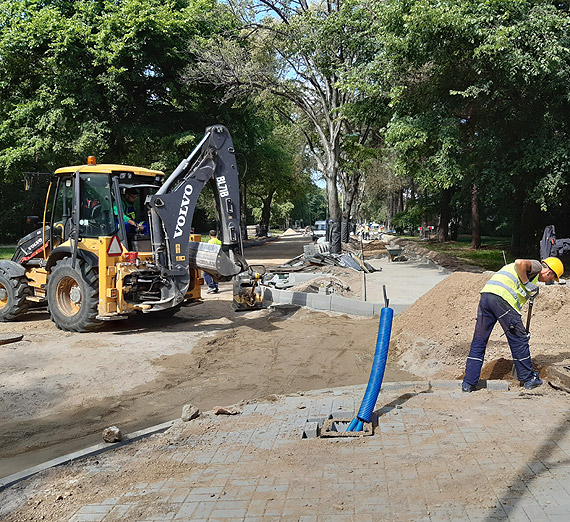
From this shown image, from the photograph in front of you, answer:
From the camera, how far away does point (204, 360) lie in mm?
9102

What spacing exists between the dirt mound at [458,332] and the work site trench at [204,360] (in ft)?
0.08

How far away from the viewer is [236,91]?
23.7m

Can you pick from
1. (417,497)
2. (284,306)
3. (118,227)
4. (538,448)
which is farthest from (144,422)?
(284,306)

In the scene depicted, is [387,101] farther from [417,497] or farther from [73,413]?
[417,497]

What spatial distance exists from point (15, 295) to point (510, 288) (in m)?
10.0

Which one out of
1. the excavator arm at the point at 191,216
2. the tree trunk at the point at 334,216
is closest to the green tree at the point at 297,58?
the tree trunk at the point at 334,216

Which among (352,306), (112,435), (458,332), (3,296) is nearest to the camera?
(112,435)

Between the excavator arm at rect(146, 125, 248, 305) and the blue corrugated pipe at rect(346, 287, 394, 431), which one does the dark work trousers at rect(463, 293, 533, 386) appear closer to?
the blue corrugated pipe at rect(346, 287, 394, 431)

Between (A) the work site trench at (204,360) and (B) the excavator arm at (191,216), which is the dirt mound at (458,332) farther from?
(B) the excavator arm at (191,216)

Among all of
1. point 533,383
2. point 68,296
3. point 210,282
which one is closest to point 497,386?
point 533,383

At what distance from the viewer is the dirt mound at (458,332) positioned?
8203 millimetres

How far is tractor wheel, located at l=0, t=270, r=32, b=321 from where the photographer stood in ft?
39.3

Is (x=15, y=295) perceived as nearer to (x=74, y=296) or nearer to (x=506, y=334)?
(x=74, y=296)

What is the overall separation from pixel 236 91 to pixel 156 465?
20.9 metres
